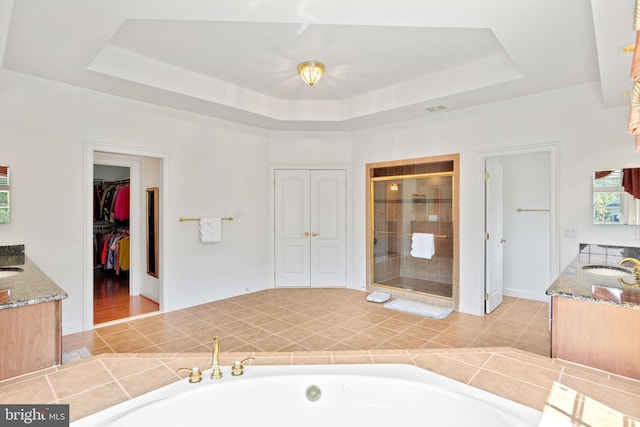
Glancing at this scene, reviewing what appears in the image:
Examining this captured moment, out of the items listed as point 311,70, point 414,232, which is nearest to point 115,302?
point 311,70

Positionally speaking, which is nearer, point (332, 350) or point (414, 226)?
point (332, 350)

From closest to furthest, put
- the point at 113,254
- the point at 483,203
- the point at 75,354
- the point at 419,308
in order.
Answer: the point at 75,354, the point at 483,203, the point at 419,308, the point at 113,254

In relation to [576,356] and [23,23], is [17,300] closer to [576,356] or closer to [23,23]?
[23,23]

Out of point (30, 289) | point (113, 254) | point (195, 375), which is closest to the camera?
point (195, 375)

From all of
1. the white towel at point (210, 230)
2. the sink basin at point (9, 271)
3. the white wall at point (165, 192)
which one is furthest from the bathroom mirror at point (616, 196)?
the sink basin at point (9, 271)

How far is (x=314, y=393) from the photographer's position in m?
1.64

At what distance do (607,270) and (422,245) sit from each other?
2226mm

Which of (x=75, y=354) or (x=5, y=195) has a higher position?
Result: (x=5, y=195)

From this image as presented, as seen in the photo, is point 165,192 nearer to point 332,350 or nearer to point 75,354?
point 75,354

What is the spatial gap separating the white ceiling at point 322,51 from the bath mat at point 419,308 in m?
2.52

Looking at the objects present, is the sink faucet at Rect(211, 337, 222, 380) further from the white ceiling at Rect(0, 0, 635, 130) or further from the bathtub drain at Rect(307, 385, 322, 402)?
the white ceiling at Rect(0, 0, 635, 130)

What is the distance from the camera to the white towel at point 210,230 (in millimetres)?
4453

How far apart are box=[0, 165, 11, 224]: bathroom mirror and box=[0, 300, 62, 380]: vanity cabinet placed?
203 centimetres

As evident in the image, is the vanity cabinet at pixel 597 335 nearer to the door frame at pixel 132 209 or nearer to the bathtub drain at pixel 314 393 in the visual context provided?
the bathtub drain at pixel 314 393
